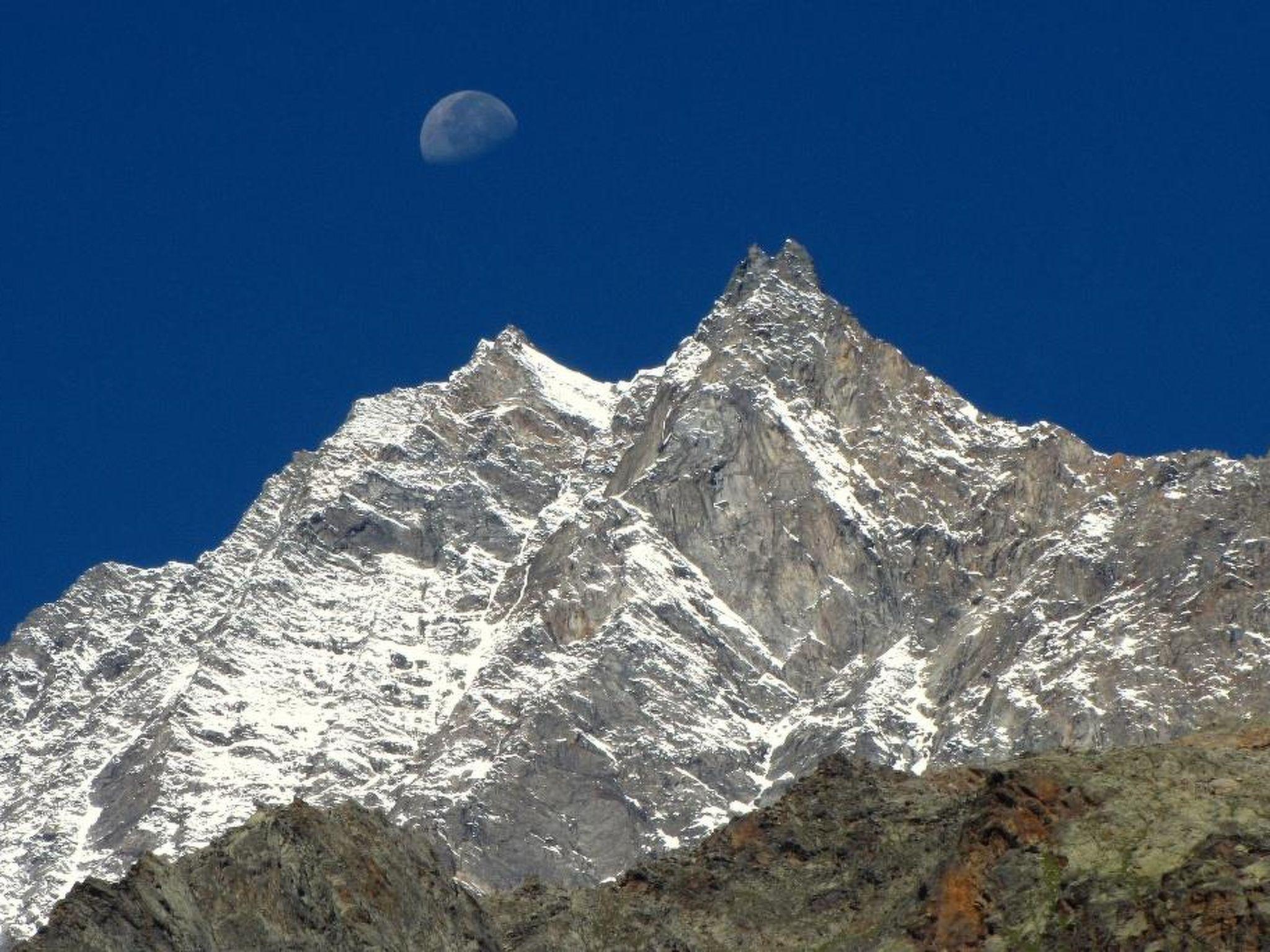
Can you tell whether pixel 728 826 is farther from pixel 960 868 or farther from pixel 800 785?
pixel 960 868

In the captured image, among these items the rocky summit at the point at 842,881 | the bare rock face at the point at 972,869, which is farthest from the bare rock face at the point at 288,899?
the bare rock face at the point at 972,869

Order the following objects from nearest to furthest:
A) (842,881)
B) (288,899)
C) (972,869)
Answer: (972,869) → (288,899) → (842,881)

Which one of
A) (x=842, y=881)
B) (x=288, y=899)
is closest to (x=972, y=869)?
(x=288, y=899)

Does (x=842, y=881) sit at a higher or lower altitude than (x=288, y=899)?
higher

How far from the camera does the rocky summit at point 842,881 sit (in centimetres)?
9912

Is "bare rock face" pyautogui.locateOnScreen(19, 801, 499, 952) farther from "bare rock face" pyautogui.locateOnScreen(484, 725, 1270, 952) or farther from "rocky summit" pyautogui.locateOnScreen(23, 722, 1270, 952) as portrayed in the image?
"bare rock face" pyautogui.locateOnScreen(484, 725, 1270, 952)

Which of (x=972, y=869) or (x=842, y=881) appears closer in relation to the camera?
(x=972, y=869)

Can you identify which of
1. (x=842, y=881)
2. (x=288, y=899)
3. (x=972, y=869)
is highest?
(x=842, y=881)

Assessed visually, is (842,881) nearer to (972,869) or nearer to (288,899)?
(288,899)

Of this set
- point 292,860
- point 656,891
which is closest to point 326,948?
point 292,860

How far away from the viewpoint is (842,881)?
128 m

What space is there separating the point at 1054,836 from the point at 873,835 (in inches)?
1059

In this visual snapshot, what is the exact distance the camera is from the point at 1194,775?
109 m

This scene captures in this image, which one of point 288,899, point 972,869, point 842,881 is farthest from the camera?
point 842,881
